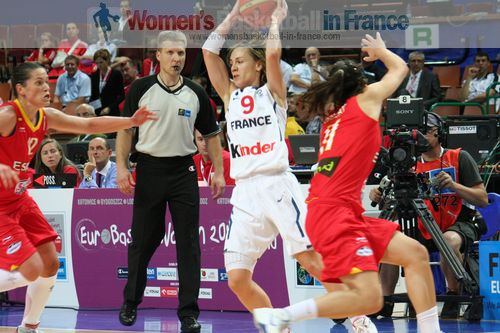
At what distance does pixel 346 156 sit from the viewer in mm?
5590

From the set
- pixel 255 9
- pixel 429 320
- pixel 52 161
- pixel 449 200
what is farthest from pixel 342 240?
pixel 52 161

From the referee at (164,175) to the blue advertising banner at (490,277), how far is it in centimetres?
236

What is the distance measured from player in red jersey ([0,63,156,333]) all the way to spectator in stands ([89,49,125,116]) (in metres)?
8.36

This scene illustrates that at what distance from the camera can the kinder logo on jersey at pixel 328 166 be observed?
5594mm

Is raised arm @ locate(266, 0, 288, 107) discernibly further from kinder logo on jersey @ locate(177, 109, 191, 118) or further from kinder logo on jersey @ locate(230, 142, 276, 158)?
kinder logo on jersey @ locate(177, 109, 191, 118)

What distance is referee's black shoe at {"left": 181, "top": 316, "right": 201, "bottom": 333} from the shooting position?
7.64 m

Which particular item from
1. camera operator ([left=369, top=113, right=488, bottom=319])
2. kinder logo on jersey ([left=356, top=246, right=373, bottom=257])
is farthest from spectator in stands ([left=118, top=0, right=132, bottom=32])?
kinder logo on jersey ([left=356, top=246, right=373, bottom=257])

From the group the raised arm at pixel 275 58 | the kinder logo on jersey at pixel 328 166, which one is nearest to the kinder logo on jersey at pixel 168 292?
the raised arm at pixel 275 58

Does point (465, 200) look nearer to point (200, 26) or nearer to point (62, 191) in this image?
point (62, 191)

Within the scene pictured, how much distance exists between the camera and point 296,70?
14672 millimetres

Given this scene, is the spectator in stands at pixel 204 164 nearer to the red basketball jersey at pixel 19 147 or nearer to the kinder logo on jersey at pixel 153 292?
the kinder logo on jersey at pixel 153 292

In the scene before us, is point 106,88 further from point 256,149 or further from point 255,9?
point 256,149

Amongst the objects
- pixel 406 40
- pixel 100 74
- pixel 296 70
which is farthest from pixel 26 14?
pixel 406 40

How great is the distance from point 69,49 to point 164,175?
9.49 meters
